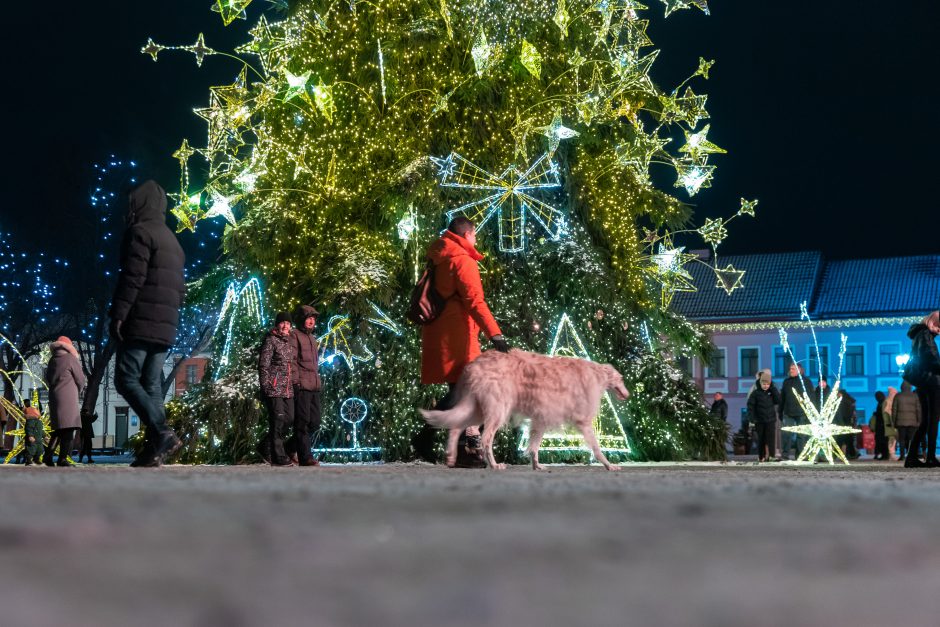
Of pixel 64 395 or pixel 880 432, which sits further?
pixel 880 432

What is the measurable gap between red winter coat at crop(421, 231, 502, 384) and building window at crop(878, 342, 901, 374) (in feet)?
202

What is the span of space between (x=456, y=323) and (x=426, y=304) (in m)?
0.32

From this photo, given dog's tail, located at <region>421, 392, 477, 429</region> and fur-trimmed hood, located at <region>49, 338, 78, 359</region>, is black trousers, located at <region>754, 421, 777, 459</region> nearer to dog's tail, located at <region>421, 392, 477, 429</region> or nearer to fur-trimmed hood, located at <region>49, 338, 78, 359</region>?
fur-trimmed hood, located at <region>49, 338, 78, 359</region>

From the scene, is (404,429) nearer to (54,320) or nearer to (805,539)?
(805,539)

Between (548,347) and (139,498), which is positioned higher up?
(548,347)

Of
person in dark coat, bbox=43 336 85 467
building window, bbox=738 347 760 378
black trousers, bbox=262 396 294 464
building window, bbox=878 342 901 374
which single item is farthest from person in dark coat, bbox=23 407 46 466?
building window, bbox=878 342 901 374

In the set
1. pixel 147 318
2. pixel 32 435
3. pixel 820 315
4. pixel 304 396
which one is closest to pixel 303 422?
pixel 304 396

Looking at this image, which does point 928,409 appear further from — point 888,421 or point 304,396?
point 888,421

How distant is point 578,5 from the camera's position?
20281mm

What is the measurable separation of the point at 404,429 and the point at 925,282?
2291 inches

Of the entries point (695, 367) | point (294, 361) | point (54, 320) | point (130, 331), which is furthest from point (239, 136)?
point (695, 367)

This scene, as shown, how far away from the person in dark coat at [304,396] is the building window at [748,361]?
5920cm

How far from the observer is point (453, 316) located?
11109 millimetres

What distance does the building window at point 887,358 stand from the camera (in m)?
68.4
